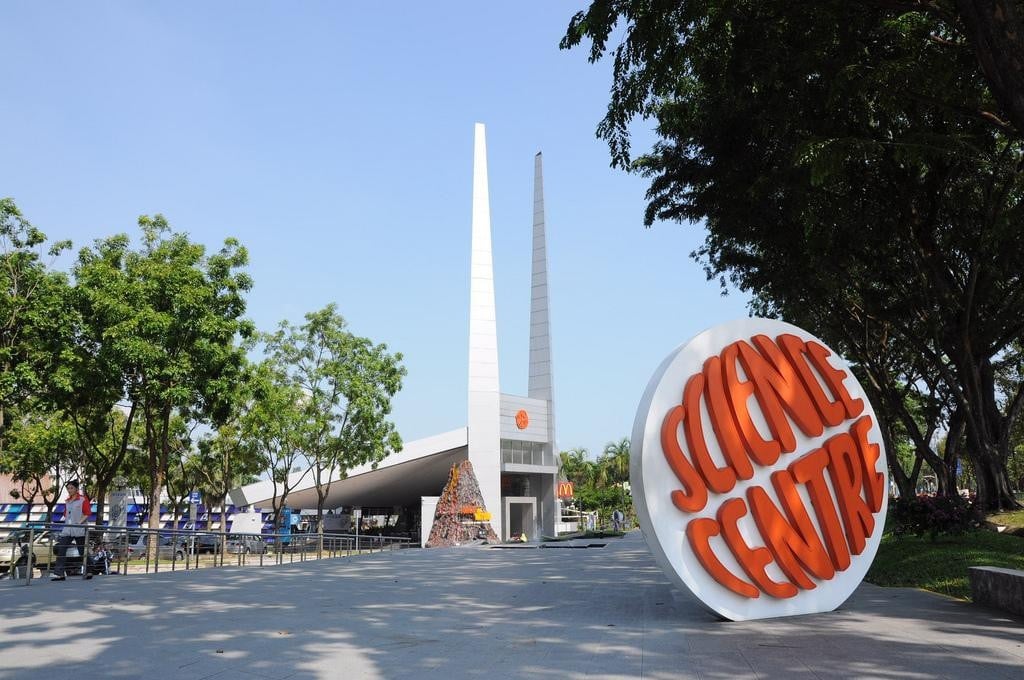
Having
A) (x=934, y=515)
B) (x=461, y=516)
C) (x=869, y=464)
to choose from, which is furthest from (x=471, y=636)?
(x=461, y=516)

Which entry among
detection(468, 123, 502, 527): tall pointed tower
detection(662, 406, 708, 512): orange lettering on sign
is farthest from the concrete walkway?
detection(468, 123, 502, 527): tall pointed tower

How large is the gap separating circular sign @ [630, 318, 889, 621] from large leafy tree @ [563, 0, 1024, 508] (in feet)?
9.64

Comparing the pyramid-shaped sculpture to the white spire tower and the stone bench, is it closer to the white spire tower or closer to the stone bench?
the white spire tower

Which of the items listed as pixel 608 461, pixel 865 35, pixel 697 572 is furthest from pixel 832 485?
pixel 608 461

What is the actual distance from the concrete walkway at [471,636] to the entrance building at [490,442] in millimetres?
27237

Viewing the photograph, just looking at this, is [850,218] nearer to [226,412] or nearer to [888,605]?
[888,605]

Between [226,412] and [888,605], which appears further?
[226,412]

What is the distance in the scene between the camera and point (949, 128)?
12352 mm

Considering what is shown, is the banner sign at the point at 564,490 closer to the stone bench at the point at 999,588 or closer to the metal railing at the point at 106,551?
the metal railing at the point at 106,551

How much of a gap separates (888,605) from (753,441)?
9.58ft

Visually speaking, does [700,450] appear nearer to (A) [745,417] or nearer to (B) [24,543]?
(A) [745,417]

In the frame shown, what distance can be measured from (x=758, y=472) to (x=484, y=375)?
33125mm

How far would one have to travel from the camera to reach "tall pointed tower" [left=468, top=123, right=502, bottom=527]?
40.3 metres

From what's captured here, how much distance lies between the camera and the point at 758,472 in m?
7.81
